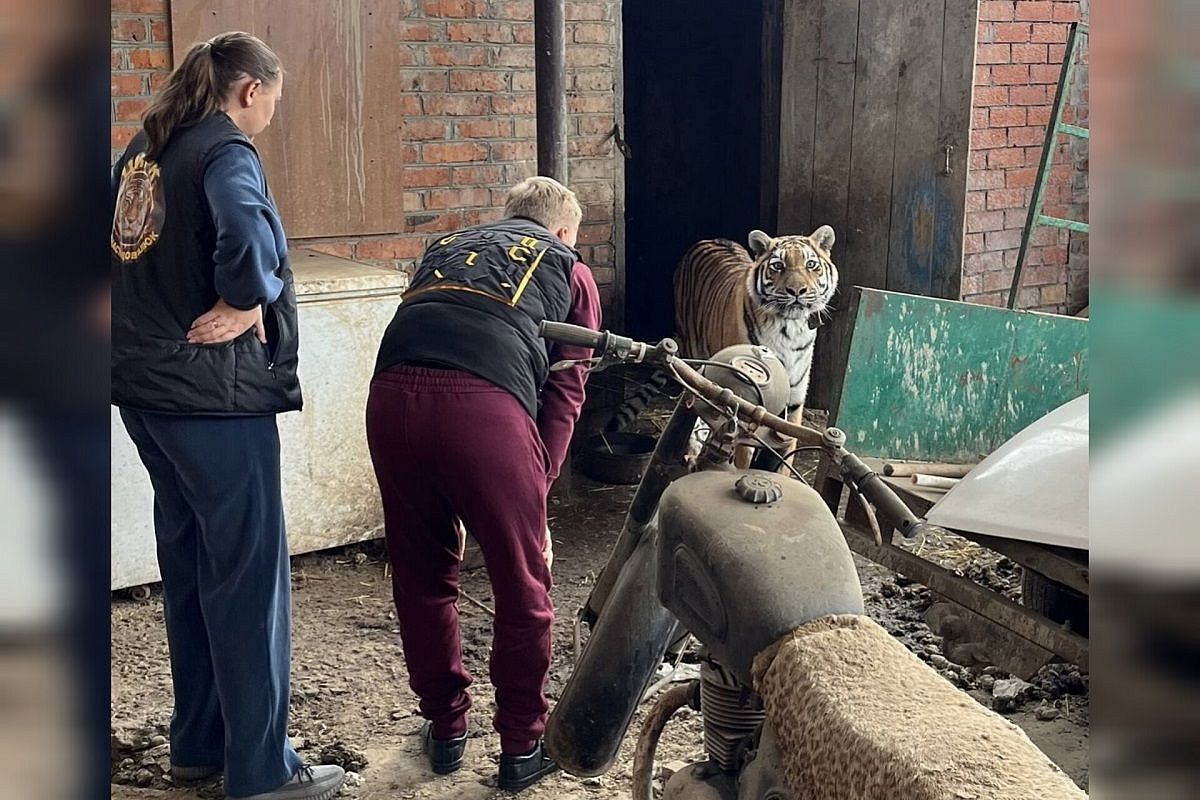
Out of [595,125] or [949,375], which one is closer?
[949,375]

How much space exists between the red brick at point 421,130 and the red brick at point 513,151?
0.92 feet

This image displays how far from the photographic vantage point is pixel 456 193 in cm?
559

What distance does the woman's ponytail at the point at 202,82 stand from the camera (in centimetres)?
279

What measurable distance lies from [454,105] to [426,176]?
0.36 meters

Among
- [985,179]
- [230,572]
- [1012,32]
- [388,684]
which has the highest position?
[1012,32]

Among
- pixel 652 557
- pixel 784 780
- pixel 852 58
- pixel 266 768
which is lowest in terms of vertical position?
pixel 266 768

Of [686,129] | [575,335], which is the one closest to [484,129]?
[686,129]

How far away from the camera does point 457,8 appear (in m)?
5.45

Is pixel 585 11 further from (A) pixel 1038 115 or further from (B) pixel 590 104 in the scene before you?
(A) pixel 1038 115
